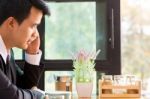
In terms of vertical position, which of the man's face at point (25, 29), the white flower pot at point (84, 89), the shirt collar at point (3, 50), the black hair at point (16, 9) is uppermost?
the black hair at point (16, 9)

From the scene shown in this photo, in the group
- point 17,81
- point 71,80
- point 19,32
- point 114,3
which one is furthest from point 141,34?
point 19,32

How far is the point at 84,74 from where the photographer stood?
87.4 inches

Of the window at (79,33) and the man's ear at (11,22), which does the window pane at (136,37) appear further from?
the man's ear at (11,22)

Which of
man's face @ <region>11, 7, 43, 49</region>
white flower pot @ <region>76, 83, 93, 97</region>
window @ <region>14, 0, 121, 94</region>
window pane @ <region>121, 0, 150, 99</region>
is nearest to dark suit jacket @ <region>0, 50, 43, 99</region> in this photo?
man's face @ <region>11, 7, 43, 49</region>

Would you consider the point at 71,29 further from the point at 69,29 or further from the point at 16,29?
the point at 16,29

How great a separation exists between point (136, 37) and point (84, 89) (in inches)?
38.2

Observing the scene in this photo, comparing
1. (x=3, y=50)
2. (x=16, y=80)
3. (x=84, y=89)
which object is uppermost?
(x=3, y=50)

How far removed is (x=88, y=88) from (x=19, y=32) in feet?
2.61

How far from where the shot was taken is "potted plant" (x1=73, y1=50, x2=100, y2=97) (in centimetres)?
219

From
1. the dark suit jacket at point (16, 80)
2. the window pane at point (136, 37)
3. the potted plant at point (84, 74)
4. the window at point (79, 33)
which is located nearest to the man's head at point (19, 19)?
the dark suit jacket at point (16, 80)

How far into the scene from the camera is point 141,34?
9.59 feet

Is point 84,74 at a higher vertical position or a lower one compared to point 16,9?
lower

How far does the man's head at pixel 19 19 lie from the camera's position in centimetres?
153

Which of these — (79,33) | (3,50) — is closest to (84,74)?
(79,33)
